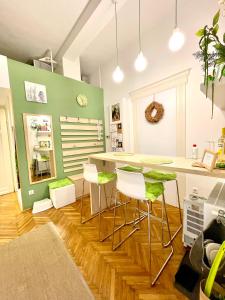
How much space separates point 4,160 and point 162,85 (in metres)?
3.88

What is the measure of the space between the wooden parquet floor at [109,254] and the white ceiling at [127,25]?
315cm

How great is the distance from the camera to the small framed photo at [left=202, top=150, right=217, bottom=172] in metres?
1.07

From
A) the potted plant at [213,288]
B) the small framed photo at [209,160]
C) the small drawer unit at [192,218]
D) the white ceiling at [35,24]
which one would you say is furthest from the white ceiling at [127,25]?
the potted plant at [213,288]

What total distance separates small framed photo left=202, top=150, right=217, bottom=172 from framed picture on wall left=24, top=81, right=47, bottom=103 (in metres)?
2.78

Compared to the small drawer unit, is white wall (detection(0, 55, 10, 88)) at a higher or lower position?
higher

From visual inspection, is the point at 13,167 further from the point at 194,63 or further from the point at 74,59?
the point at 194,63

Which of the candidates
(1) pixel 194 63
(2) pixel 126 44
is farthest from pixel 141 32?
(1) pixel 194 63

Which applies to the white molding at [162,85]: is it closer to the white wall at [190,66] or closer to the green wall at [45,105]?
the white wall at [190,66]

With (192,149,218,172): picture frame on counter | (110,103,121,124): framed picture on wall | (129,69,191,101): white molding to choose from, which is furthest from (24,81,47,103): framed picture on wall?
(192,149,218,172): picture frame on counter

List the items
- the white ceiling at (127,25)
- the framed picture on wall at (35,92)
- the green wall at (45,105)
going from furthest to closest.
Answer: the framed picture on wall at (35,92)
the green wall at (45,105)
the white ceiling at (127,25)

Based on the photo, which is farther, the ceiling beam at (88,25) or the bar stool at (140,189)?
the ceiling beam at (88,25)

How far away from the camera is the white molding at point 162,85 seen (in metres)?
2.30

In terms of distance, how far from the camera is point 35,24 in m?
2.36

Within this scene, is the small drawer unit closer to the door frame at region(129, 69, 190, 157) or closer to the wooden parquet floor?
the wooden parquet floor
